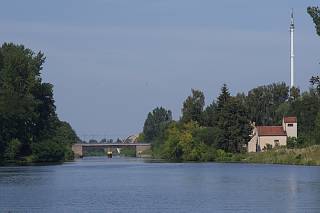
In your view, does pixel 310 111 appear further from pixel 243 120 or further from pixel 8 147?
pixel 8 147

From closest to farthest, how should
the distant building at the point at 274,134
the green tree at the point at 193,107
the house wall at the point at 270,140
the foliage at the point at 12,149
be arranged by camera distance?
the foliage at the point at 12,149
the house wall at the point at 270,140
the distant building at the point at 274,134
the green tree at the point at 193,107

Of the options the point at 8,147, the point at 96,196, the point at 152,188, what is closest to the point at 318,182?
the point at 152,188

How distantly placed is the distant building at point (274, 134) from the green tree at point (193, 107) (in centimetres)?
1635

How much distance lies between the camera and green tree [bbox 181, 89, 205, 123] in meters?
143

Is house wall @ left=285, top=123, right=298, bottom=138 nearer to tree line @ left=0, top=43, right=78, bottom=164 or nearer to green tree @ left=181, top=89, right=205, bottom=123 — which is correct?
green tree @ left=181, top=89, right=205, bottom=123

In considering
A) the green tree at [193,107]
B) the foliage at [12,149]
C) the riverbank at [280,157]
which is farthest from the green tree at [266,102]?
the foliage at [12,149]

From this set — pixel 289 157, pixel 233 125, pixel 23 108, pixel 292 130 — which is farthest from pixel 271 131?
pixel 23 108

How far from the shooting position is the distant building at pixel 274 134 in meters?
126

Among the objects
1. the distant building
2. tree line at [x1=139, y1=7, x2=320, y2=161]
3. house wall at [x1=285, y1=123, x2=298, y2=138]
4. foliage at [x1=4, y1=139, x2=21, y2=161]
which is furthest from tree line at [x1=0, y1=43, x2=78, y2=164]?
house wall at [x1=285, y1=123, x2=298, y2=138]

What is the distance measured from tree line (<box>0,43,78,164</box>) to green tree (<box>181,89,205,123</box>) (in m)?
31.1

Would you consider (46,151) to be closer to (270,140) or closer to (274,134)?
(270,140)

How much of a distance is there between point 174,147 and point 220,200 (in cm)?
9387

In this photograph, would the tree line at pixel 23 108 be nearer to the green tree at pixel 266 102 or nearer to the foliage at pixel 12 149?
the foliage at pixel 12 149

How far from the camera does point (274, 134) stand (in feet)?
416
